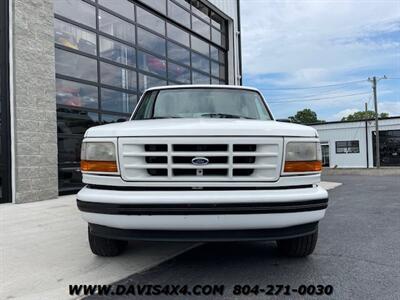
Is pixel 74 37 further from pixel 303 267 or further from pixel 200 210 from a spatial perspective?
pixel 303 267

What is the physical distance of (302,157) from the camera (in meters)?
3.14

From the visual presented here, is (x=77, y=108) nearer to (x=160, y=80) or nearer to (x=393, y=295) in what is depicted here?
(x=160, y=80)

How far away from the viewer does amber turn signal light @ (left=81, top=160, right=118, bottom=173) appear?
3.07 meters

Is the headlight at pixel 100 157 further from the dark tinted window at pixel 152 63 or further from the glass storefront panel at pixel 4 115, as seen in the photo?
the dark tinted window at pixel 152 63

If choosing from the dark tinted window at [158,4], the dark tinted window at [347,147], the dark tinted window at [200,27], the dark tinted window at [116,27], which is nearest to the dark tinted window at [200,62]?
the dark tinted window at [200,27]

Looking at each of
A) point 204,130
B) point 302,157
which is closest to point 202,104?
point 204,130

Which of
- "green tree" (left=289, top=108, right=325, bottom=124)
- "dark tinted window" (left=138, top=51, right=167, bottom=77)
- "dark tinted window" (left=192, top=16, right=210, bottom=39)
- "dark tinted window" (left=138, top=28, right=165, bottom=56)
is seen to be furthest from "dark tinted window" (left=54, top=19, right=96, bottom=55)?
"green tree" (left=289, top=108, right=325, bottom=124)

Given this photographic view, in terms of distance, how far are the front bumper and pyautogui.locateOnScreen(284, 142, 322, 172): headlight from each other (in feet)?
0.83

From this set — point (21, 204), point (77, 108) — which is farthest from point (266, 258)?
point (77, 108)

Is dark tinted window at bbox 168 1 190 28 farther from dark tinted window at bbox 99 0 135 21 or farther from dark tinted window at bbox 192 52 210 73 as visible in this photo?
dark tinted window at bbox 99 0 135 21

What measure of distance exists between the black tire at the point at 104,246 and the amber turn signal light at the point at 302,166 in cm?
179

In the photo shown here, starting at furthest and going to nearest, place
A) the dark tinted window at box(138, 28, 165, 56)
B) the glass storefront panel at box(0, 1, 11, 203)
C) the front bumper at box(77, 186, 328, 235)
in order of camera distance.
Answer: the dark tinted window at box(138, 28, 165, 56), the glass storefront panel at box(0, 1, 11, 203), the front bumper at box(77, 186, 328, 235)

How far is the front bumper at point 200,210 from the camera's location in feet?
9.27

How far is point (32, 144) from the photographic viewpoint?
301 inches
